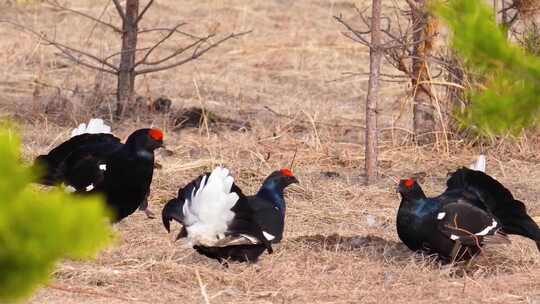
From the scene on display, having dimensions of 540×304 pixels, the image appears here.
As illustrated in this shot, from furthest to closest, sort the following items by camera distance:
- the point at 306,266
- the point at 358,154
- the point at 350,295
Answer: the point at 358,154 < the point at 306,266 < the point at 350,295

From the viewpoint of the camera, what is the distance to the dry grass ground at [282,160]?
5602 mm

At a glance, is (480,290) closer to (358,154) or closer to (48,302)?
(48,302)

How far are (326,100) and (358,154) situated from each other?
2.55 metres

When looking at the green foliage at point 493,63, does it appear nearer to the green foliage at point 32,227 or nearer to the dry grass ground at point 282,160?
the green foliage at point 32,227

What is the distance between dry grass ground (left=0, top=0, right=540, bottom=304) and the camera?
5.60 metres

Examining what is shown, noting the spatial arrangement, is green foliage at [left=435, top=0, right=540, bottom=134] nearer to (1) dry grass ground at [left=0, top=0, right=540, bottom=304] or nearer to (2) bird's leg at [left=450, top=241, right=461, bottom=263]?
(1) dry grass ground at [left=0, top=0, right=540, bottom=304]

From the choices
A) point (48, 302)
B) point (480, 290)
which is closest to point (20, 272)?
point (48, 302)

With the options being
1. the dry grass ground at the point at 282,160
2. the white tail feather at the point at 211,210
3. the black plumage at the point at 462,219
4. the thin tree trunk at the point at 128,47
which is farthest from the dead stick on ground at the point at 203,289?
the thin tree trunk at the point at 128,47

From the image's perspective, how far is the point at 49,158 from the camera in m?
6.79

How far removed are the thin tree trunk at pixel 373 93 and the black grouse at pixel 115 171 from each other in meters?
1.77

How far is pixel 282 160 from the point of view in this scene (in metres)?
8.66

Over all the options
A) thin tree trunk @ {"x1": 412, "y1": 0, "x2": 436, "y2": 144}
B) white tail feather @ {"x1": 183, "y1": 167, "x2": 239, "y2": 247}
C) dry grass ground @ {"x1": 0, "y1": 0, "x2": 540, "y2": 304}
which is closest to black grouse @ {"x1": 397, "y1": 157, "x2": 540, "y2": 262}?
dry grass ground @ {"x1": 0, "y1": 0, "x2": 540, "y2": 304}

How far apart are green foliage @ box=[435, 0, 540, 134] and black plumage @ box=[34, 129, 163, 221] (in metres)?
2.76

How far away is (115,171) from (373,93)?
6.78 ft
